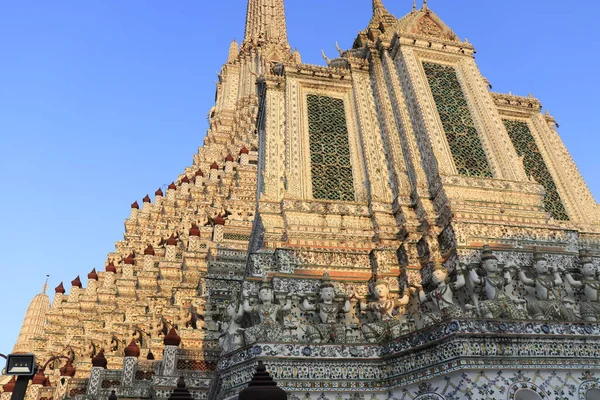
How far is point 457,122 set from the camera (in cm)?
1404

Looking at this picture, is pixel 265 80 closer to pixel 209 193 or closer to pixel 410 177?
pixel 410 177

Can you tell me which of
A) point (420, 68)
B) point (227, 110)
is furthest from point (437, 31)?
point (227, 110)

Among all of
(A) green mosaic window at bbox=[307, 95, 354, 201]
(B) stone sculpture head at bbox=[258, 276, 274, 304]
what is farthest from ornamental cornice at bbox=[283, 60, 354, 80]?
(B) stone sculpture head at bbox=[258, 276, 274, 304]

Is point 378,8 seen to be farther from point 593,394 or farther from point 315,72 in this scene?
point 593,394

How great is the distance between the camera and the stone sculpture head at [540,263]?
31.1 feet

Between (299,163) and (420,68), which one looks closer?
(299,163)

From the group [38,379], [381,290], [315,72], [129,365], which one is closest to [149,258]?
[38,379]

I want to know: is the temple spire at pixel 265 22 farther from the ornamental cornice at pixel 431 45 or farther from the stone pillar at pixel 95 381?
the stone pillar at pixel 95 381

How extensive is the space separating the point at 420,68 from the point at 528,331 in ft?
30.9

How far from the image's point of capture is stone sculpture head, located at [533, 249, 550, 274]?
9.47 metres

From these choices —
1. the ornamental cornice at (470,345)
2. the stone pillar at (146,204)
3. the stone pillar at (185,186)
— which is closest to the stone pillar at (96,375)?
the ornamental cornice at (470,345)

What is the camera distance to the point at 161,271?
20.9 meters

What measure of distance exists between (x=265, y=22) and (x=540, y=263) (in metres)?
41.5

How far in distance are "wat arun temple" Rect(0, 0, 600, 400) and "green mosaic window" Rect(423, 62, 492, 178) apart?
0.05 meters
